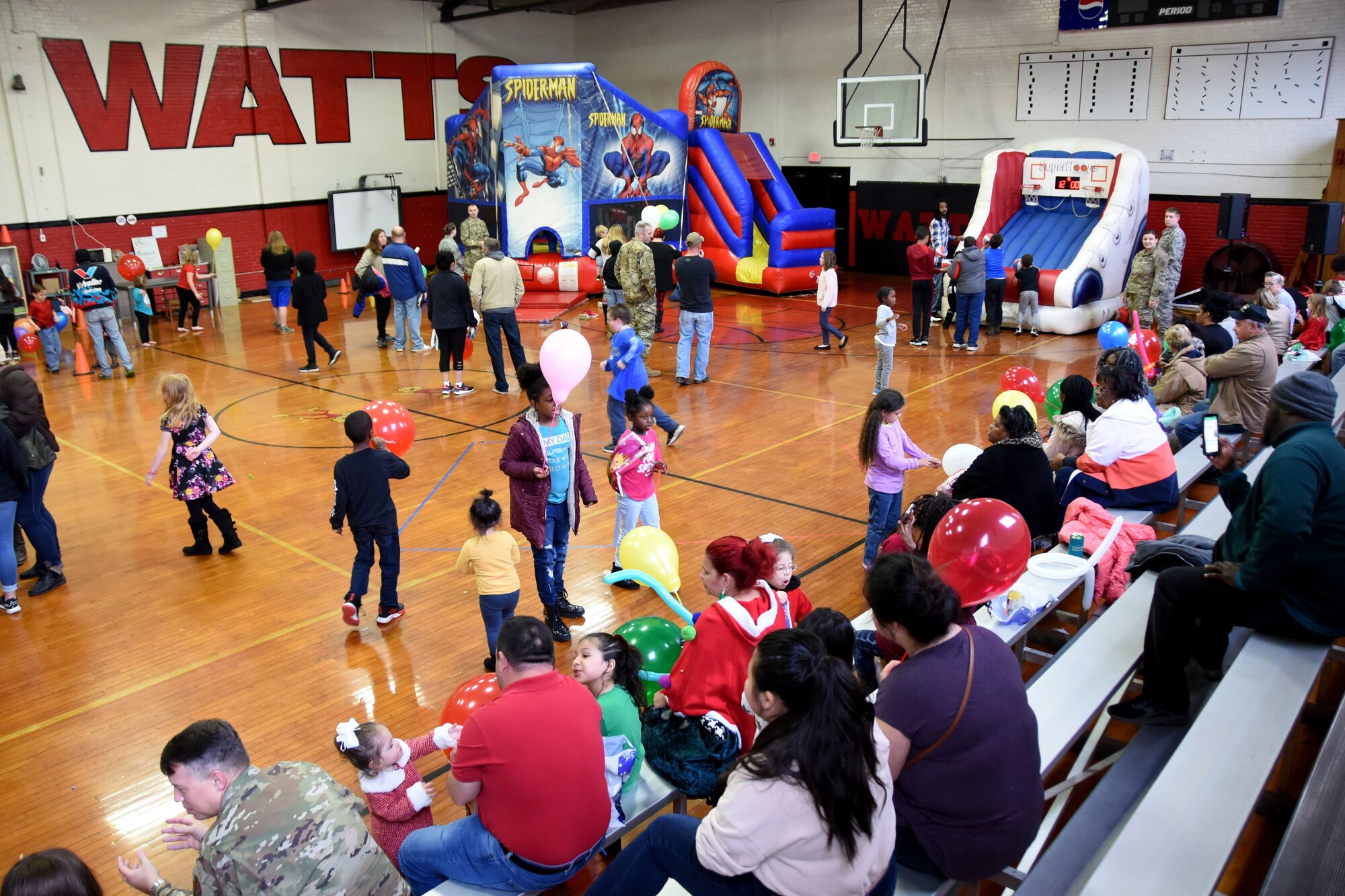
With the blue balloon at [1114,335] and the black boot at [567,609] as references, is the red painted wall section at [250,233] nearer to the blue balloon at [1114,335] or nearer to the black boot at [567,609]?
the black boot at [567,609]

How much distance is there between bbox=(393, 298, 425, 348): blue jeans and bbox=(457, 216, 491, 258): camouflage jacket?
231cm

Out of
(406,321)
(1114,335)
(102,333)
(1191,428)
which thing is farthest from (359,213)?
(1191,428)

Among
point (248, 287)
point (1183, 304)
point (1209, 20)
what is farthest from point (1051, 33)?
point (248, 287)

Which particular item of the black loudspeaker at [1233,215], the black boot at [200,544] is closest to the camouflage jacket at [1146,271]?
the black loudspeaker at [1233,215]

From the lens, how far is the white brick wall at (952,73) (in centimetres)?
1409

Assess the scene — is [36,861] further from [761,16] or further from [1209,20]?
[761,16]

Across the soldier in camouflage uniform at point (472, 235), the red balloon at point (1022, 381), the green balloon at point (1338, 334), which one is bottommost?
the red balloon at point (1022, 381)

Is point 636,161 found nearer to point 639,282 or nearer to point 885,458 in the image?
point 639,282

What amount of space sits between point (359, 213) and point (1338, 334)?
16555 millimetres

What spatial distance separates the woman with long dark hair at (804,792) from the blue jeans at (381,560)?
364cm

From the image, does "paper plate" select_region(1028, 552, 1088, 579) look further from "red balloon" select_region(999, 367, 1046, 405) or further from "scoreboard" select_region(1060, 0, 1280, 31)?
"scoreboard" select_region(1060, 0, 1280, 31)

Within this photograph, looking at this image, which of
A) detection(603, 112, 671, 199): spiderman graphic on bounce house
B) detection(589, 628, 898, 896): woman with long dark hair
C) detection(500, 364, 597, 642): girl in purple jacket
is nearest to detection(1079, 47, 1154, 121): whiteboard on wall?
detection(603, 112, 671, 199): spiderman graphic on bounce house

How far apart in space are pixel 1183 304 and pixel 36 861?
1505cm

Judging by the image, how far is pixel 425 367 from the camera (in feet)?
40.5
